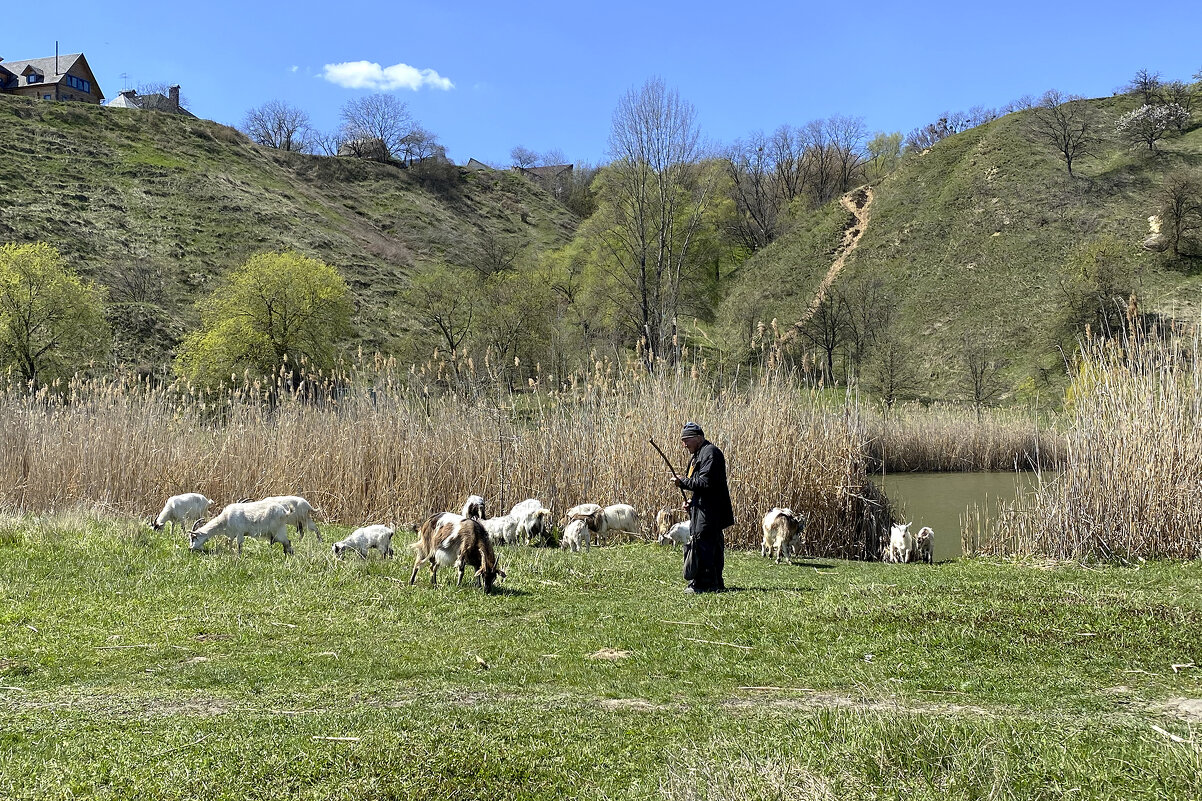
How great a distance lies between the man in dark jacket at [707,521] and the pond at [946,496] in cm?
676

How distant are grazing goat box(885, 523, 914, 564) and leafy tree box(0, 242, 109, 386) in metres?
32.7

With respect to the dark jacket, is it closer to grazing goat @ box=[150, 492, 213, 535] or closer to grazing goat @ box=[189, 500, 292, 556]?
grazing goat @ box=[189, 500, 292, 556]

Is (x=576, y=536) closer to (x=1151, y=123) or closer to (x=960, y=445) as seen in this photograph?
(x=960, y=445)

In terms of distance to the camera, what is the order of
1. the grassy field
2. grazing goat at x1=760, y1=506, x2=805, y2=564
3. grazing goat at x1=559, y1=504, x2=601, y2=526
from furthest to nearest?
grazing goat at x1=559, y1=504, x2=601, y2=526, grazing goat at x1=760, y1=506, x2=805, y2=564, the grassy field

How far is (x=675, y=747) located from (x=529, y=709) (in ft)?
3.30

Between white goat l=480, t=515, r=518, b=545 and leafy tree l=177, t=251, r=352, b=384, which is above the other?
leafy tree l=177, t=251, r=352, b=384

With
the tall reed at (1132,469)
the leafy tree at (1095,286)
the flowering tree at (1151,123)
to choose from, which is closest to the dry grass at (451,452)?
the tall reed at (1132,469)

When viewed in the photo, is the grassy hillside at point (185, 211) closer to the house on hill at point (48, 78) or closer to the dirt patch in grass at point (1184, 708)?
the house on hill at point (48, 78)

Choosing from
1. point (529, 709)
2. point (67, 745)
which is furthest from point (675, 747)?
point (67, 745)

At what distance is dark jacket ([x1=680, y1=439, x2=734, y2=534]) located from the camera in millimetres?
8741

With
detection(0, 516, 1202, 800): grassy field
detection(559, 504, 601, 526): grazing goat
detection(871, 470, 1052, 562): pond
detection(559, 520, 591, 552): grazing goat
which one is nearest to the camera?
detection(0, 516, 1202, 800): grassy field

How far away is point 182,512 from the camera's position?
11492 millimetres

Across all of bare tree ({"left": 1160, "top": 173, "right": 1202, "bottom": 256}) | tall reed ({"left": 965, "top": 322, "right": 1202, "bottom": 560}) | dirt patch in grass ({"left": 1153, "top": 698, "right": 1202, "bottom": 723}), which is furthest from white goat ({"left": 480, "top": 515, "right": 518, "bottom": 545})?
bare tree ({"left": 1160, "top": 173, "right": 1202, "bottom": 256})

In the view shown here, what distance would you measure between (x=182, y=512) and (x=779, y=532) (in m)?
8.01
